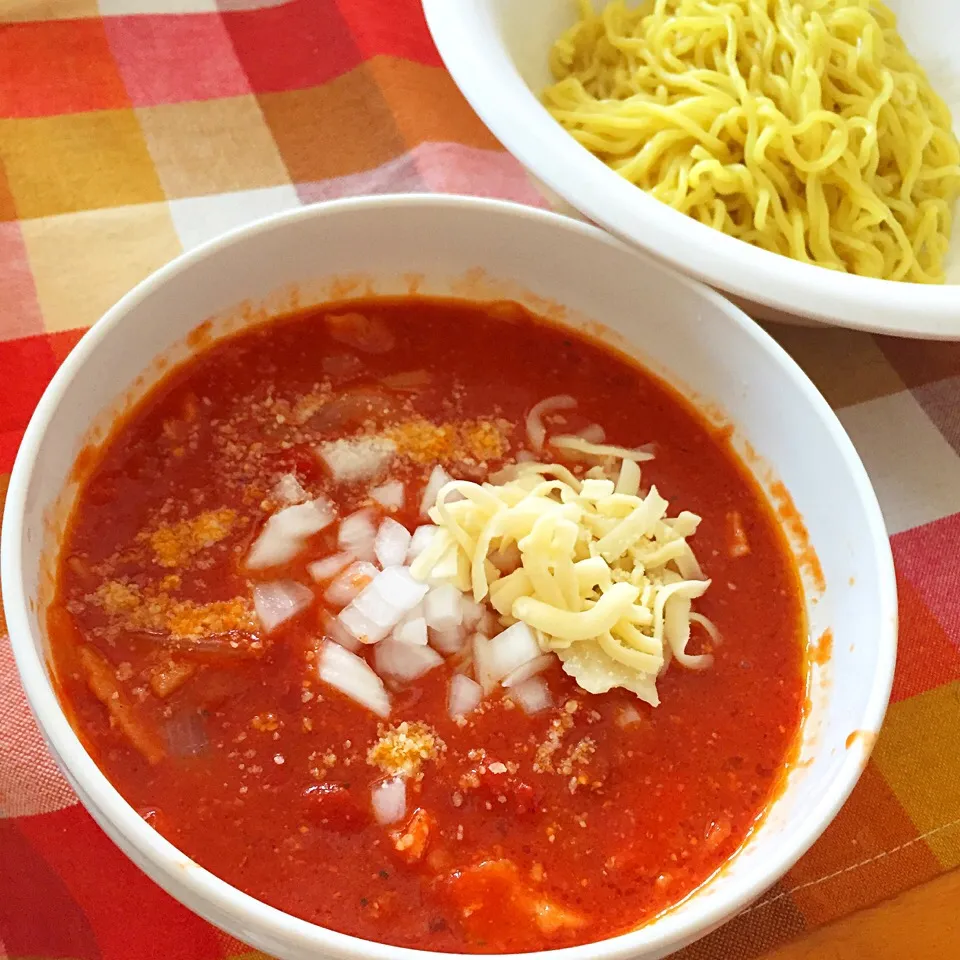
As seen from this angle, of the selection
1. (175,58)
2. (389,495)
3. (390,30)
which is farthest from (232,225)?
(389,495)

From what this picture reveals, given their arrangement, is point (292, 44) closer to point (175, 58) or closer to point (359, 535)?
point (175, 58)

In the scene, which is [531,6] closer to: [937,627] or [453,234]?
[453,234]

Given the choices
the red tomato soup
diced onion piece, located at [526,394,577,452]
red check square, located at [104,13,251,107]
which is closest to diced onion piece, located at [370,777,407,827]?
the red tomato soup

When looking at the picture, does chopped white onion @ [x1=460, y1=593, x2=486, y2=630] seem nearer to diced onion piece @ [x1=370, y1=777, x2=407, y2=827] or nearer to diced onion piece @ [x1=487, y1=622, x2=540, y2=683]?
diced onion piece @ [x1=487, y1=622, x2=540, y2=683]

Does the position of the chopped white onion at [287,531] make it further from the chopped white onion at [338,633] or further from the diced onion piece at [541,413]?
the diced onion piece at [541,413]

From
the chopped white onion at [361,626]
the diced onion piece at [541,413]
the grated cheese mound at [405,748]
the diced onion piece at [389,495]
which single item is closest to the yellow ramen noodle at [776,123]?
the diced onion piece at [541,413]

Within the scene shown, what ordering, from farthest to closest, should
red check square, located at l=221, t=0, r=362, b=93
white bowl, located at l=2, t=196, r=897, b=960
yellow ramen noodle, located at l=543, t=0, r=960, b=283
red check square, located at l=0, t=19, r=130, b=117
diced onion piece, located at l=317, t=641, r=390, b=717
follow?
red check square, located at l=221, t=0, r=362, b=93 → red check square, located at l=0, t=19, r=130, b=117 → yellow ramen noodle, located at l=543, t=0, r=960, b=283 → diced onion piece, located at l=317, t=641, r=390, b=717 → white bowl, located at l=2, t=196, r=897, b=960
